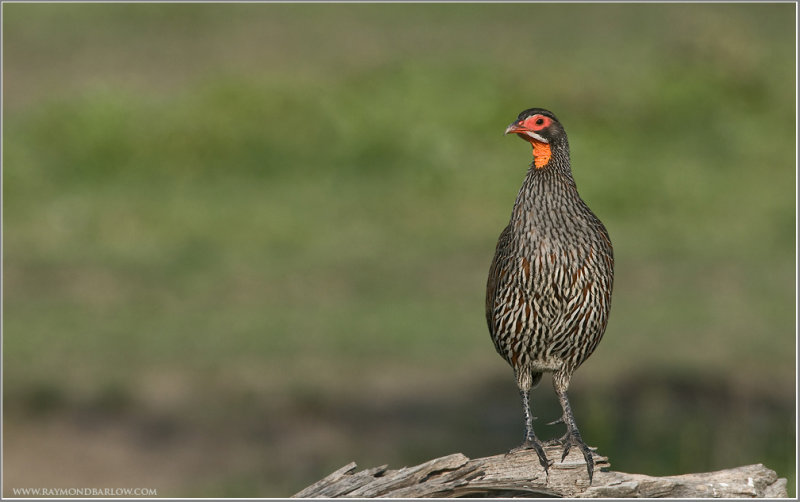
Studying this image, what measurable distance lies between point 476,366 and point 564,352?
10554 millimetres

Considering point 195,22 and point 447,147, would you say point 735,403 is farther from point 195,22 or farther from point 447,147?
point 195,22

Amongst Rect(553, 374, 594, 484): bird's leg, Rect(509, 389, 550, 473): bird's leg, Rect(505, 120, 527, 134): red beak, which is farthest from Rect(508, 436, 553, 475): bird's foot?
Rect(505, 120, 527, 134): red beak

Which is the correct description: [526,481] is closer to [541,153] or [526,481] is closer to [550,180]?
[550,180]

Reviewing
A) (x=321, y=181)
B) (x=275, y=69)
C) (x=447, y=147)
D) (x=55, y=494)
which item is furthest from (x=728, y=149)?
(x=55, y=494)

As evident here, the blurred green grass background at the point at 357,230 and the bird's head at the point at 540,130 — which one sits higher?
the blurred green grass background at the point at 357,230

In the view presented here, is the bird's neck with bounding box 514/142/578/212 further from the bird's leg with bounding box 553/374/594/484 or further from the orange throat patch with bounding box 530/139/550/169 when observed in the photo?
the bird's leg with bounding box 553/374/594/484

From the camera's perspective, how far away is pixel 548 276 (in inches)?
276

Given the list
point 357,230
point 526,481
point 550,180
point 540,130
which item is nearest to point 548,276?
point 550,180

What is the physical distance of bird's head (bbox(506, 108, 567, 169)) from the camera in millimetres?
6648

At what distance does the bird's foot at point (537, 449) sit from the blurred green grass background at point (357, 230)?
7997 mm

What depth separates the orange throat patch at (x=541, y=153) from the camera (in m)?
6.77

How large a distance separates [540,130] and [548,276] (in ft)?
2.52

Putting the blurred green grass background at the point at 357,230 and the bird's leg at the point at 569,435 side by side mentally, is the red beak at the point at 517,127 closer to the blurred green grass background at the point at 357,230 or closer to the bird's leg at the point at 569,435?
the bird's leg at the point at 569,435

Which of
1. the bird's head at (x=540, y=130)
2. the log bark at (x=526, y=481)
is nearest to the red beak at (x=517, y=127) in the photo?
the bird's head at (x=540, y=130)
